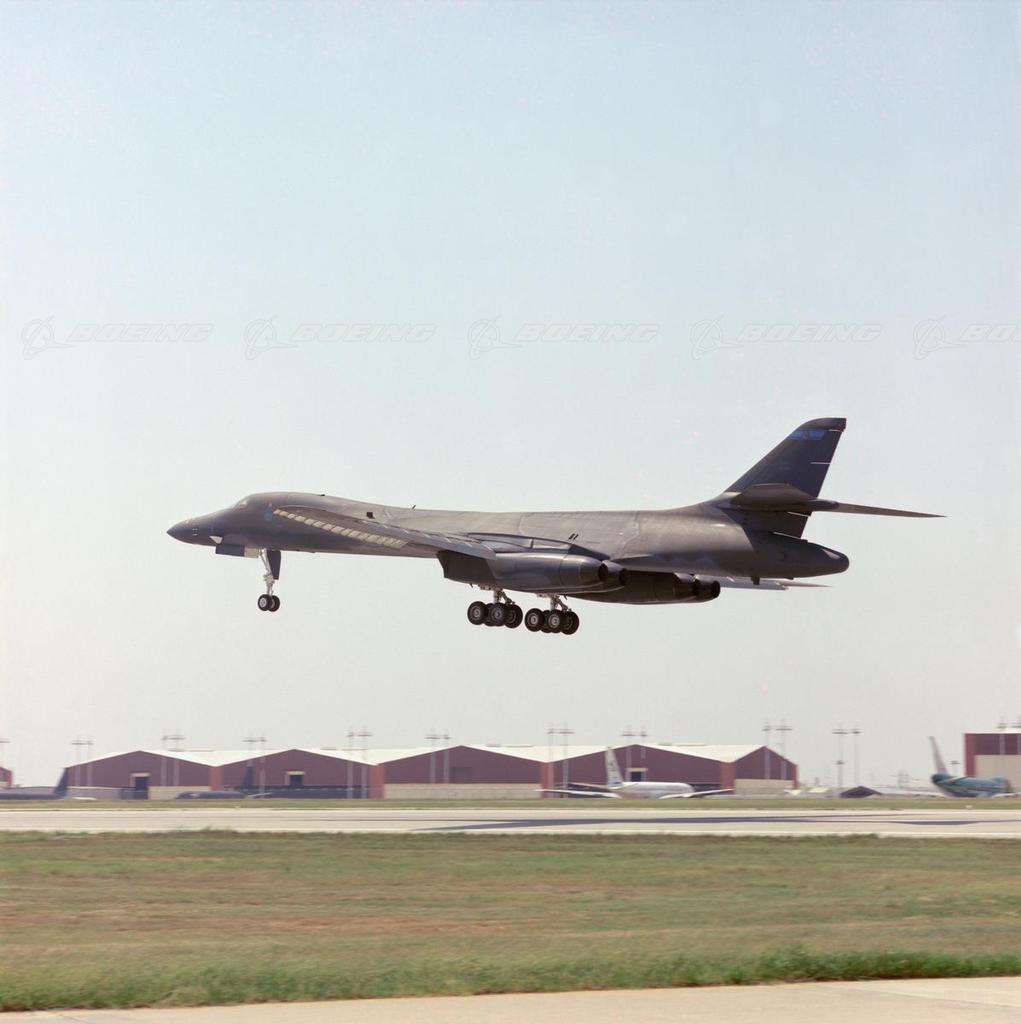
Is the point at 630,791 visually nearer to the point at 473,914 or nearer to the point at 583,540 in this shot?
the point at 583,540

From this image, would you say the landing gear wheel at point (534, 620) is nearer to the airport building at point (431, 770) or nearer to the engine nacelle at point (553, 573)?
the engine nacelle at point (553, 573)

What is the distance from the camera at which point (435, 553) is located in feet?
161

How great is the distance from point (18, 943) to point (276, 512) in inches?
1310

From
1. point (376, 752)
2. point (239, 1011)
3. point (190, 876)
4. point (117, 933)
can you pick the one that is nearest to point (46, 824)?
point (190, 876)

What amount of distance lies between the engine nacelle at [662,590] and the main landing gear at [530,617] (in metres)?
1.20

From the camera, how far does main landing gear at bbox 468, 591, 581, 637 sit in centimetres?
4803

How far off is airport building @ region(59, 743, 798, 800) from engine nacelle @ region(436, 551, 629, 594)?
79.3 meters

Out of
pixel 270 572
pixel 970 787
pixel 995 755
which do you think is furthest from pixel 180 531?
pixel 995 755

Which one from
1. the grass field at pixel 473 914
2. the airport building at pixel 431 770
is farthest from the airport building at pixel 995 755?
the grass field at pixel 473 914

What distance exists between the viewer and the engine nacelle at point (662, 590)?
47.2 m

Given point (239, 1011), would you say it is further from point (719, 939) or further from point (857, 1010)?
point (719, 939)

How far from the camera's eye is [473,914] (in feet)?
Result: 70.2

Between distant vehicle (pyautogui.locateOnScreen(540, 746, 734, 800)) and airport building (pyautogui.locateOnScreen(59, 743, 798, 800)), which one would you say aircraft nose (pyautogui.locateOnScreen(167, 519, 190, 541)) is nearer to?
distant vehicle (pyautogui.locateOnScreen(540, 746, 734, 800))

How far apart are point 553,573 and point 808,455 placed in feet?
27.7
